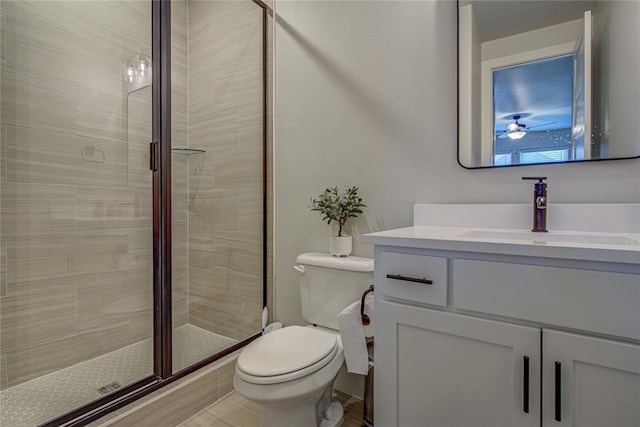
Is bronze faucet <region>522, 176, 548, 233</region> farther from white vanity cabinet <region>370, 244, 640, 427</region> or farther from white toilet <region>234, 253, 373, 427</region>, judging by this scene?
white toilet <region>234, 253, 373, 427</region>

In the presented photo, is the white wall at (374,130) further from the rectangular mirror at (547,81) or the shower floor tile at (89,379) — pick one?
the shower floor tile at (89,379)

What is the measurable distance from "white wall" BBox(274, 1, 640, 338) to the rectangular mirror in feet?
0.19

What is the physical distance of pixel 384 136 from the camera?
1.57 m

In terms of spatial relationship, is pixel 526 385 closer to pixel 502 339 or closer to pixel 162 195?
pixel 502 339

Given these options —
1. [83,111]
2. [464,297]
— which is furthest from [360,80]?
[83,111]

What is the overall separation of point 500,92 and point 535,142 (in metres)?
0.25

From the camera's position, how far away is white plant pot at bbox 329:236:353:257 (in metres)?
1.58

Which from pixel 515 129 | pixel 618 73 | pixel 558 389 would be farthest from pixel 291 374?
pixel 618 73

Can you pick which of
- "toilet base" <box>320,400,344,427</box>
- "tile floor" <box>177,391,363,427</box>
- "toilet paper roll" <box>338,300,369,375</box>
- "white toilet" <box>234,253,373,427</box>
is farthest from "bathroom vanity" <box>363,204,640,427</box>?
"tile floor" <box>177,391,363,427</box>

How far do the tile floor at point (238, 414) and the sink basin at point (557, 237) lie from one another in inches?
38.7

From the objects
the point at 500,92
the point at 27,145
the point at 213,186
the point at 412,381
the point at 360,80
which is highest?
the point at 360,80

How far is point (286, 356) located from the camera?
3.94 feet

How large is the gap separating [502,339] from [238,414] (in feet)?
4.07

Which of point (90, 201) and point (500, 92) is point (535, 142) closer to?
point (500, 92)
